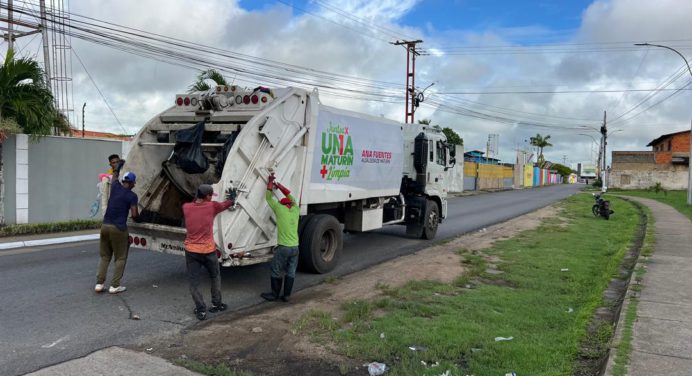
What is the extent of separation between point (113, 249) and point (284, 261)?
2.25 m

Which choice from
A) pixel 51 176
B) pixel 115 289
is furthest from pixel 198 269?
pixel 51 176

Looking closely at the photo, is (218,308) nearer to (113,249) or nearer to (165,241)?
(165,241)

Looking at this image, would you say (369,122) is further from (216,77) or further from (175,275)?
(216,77)

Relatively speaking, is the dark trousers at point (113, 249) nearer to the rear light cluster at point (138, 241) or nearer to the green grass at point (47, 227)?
the rear light cluster at point (138, 241)

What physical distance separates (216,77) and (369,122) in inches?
383

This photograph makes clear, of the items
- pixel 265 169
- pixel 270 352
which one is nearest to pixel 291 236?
pixel 265 169

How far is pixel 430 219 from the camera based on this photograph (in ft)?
40.4

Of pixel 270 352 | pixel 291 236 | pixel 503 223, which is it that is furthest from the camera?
pixel 503 223

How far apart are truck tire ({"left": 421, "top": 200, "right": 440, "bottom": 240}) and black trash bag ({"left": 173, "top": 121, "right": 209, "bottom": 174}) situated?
636 centimetres

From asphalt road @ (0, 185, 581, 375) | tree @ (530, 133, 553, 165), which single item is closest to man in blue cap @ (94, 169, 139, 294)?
asphalt road @ (0, 185, 581, 375)

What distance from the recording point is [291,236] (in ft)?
21.2

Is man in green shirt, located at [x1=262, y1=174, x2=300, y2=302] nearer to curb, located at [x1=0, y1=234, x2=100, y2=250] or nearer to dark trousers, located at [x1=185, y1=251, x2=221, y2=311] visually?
dark trousers, located at [x1=185, y1=251, x2=221, y2=311]

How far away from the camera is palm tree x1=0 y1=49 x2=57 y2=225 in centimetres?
1223

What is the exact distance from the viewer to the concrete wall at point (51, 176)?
12.3 m
